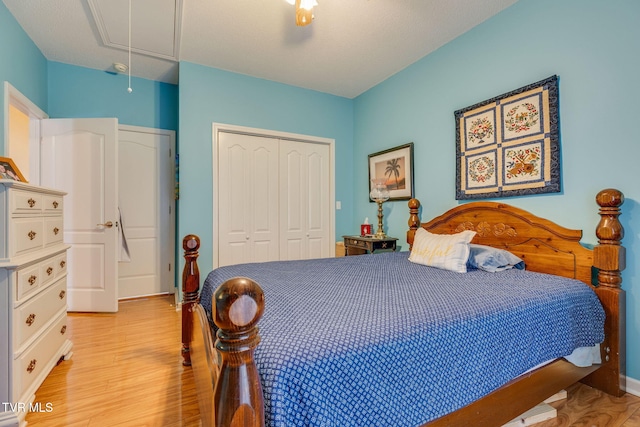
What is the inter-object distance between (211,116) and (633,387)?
158 inches

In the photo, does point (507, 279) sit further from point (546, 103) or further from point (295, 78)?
point (295, 78)

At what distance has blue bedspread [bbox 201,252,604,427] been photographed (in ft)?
2.52

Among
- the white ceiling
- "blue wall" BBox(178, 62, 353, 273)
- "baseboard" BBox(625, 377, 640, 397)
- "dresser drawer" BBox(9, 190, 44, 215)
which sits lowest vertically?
"baseboard" BBox(625, 377, 640, 397)

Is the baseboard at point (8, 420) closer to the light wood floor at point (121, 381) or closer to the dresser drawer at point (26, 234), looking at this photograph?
the light wood floor at point (121, 381)

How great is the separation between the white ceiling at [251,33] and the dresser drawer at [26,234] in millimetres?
1808

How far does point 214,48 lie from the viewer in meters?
2.89

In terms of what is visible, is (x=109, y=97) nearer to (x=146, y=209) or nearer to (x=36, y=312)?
(x=146, y=209)

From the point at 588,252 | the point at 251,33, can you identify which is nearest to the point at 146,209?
the point at 251,33

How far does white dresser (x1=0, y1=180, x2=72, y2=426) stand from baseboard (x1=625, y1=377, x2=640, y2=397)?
323cm

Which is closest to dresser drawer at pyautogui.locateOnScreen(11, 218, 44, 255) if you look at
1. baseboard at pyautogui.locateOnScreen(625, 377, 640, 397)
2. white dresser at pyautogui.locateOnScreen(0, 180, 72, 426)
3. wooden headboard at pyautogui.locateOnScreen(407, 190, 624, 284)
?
white dresser at pyautogui.locateOnScreen(0, 180, 72, 426)

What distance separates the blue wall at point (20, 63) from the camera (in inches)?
90.0

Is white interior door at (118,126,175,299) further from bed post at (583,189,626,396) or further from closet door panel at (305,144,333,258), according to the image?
bed post at (583,189,626,396)

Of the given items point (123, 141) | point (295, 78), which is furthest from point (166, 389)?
point (295, 78)

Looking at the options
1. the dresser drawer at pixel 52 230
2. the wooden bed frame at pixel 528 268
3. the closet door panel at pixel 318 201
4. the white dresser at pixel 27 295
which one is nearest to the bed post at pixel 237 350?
the wooden bed frame at pixel 528 268
